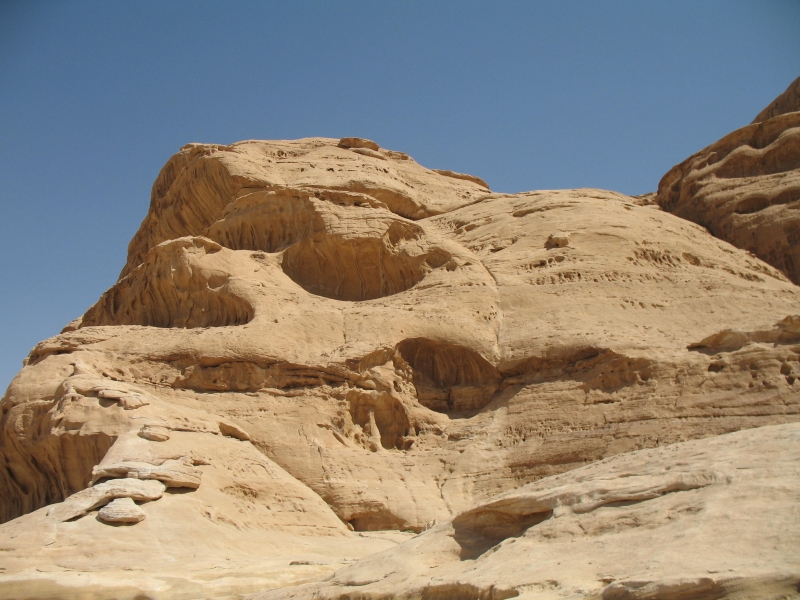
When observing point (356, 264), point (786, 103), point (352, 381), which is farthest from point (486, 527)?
point (786, 103)

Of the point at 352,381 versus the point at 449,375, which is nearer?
the point at 352,381

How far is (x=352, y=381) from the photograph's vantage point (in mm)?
18125

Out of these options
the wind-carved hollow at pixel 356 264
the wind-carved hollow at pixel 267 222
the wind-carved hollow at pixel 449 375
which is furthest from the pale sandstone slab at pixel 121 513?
the wind-carved hollow at pixel 267 222

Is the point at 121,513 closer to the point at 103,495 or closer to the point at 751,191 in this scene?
the point at 103,495

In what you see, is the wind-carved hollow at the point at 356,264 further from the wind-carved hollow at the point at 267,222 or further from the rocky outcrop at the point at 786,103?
the rocky outcrop at the point at 786,103

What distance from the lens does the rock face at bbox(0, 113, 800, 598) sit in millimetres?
12453

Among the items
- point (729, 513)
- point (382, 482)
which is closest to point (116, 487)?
point (382, 482)

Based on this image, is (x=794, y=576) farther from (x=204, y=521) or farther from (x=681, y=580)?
(x=204, y=521)

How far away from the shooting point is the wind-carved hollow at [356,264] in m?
22.4

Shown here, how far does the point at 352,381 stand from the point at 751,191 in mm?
16697

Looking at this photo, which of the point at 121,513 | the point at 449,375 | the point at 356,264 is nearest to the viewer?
the point at 121,513

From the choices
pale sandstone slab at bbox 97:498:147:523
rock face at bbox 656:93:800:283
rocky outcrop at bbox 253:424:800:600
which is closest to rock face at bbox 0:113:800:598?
pale sandstone slab at bbox 97:498:147:523

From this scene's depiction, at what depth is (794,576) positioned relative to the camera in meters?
5.68

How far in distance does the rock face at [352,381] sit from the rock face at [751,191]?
2045 millimetres
